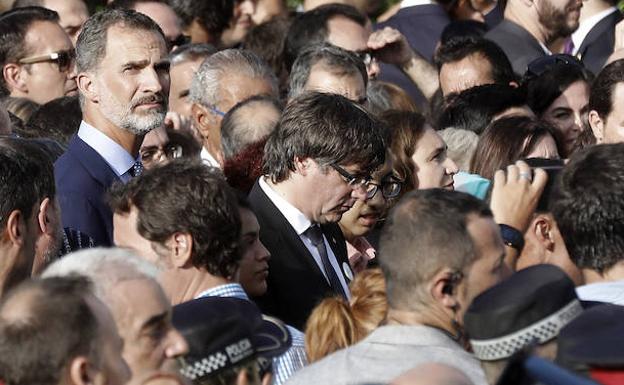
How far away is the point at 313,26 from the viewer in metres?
9.24

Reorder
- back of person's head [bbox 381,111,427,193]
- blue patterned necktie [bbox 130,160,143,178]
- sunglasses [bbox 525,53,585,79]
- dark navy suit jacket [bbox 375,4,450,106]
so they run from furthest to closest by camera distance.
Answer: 1. dark navy suit jacket [bbox 375,4,450,106]
2. sunglasses [bbox 525,53,585,79]
3. back of person's head [bbox 381,111,427,193]
4. blue patterned necktie [bbox 130,160,143,178]

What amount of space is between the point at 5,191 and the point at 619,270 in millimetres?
2050

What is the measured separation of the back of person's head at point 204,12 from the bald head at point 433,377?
23.6 feet

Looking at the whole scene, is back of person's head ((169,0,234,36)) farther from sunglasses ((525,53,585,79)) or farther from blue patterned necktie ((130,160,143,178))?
blue patterned necktie ((130,160,143,178))

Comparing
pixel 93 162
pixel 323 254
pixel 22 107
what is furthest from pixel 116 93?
pixel 22 107

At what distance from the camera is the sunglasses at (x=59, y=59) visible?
8039 millimetres

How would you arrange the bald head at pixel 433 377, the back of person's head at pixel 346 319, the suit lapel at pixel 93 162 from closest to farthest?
1. the bald head at pixel 433 377
2. the back of person's head at pixel 346 319
3. the suit lapel at pixel 93 162

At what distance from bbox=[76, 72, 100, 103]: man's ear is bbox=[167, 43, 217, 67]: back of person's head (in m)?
2.23

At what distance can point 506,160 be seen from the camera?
7023 mm

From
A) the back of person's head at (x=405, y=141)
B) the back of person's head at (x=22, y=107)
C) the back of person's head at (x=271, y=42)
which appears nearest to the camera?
the back of person's head at (x=405, y=141)

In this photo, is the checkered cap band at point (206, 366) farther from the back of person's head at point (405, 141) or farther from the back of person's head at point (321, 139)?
the back of person's head at point (405, 141)

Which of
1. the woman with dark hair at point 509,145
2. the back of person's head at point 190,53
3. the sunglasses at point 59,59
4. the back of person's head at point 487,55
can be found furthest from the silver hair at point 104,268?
the back of person's head at point 487,55

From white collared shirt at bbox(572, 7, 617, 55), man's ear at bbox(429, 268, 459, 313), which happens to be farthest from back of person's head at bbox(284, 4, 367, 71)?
man's ear at bbox(429, 268, 459, 313)

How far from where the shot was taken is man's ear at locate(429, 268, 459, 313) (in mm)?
4246
